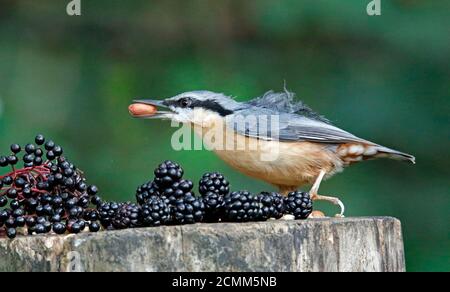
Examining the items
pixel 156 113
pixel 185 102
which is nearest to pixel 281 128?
pixel 185 102

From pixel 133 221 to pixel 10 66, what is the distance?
12.1ft

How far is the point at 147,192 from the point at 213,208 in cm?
27

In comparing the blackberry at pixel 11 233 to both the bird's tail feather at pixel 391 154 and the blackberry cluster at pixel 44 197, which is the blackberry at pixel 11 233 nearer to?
the blackberry cluster at pixel 44 197

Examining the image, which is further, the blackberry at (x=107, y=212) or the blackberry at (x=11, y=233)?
the blackberry at (x=107, y=212)

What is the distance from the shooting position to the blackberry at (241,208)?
2.83 m

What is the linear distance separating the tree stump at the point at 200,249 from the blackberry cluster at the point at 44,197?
0.39 feet

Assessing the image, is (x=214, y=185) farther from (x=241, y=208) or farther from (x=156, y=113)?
(x=156, y=113)

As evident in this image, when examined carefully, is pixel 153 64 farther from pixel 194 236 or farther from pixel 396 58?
pixel 194 236

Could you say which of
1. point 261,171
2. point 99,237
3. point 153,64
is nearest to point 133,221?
point 99,237

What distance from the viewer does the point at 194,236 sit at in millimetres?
2635

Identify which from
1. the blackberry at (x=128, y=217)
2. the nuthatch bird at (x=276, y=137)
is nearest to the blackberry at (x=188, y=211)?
the blackberry at (x=128, y=217)

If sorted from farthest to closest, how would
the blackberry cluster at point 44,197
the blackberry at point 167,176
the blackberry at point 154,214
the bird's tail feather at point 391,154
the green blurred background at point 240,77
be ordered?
1. the green blurred background at point 240,77
2. the bird's tail feather at point 391,154
3. the blackberry at point 167,176
4. the blackberry cluster at point 44,197
5. the blackberry at point 154,214

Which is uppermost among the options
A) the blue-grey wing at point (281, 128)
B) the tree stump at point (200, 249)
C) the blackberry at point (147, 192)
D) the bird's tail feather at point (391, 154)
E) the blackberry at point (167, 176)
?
the blue-grey wing at point (281, 128)
